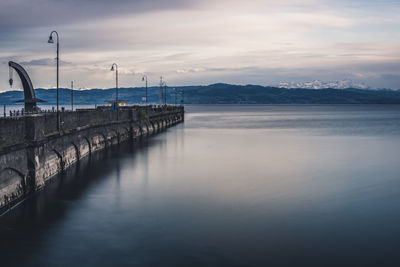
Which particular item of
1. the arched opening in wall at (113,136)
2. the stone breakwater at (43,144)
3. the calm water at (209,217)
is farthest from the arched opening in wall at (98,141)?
the calm water at (209,217)

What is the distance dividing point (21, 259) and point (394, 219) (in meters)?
17.8

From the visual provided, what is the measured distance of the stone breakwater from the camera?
2192cm

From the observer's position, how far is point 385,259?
1664cm

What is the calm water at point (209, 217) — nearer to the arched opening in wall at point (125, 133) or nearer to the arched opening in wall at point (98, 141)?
the arched opening in wall at point (98, 141)

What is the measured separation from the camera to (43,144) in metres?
26.4

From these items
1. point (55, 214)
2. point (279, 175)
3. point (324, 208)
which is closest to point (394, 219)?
point (324, 208)

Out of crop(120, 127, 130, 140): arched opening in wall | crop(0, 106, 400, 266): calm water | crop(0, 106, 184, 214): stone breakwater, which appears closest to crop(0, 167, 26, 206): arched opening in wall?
crop(0, 106, 184, 214): stone breakwater

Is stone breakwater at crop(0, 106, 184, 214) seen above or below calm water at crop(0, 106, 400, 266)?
above

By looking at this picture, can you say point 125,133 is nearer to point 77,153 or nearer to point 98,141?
point 98,141

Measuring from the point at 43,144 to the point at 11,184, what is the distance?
4542 mm

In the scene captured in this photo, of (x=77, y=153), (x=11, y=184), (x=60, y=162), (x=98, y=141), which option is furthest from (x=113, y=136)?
(x=11, y=184)

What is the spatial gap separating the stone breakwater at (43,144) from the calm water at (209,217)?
105 cm

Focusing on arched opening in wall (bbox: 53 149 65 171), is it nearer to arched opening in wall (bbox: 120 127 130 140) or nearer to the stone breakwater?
the stone breakwater

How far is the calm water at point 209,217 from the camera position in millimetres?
16969
